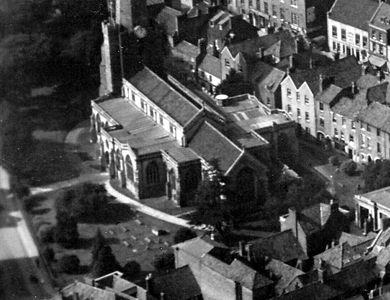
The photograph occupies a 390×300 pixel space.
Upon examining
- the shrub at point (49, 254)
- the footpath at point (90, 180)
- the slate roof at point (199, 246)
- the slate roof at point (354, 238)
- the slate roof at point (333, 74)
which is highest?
the slate roof at point (199, 246)

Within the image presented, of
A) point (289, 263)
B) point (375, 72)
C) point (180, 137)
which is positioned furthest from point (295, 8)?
point (289, 263)

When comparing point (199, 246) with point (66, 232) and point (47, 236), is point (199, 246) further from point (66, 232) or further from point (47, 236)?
point (47, 236)

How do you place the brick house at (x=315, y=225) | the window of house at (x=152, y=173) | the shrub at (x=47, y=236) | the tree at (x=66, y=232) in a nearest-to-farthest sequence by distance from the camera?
1. the brick house at (x=315, y=225)
2. the tree at (x=66, y=232)
3. the shrub at (x=47, y=236)
4. the window of house at (x=152, y=173)

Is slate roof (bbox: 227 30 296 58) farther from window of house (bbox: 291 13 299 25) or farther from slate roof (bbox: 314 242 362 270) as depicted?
slate roof (bbox: 314 242 362 270)

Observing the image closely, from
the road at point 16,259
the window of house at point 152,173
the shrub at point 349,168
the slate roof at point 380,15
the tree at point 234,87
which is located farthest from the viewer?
the slate roof at point 380,15

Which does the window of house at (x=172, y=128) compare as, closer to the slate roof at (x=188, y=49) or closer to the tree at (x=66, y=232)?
the tree at (x=66, y=232)

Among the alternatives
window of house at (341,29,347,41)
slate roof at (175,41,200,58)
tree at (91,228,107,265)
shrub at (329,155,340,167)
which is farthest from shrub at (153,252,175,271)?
window of house at (341,29,347,41)

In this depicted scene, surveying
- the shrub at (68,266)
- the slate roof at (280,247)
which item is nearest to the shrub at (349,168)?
the slate roof at (280,247)

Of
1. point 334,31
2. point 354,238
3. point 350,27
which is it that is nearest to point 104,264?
point 354,238
